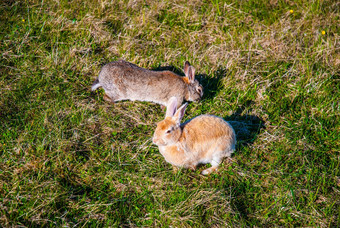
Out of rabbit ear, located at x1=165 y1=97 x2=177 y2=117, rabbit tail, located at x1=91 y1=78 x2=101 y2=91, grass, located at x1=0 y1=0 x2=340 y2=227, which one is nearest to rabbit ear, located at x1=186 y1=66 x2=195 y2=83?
grass, located at x1=0 y1=0 x2=340 y2=227

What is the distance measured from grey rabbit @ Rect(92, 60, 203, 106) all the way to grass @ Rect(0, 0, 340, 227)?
8.4 inches

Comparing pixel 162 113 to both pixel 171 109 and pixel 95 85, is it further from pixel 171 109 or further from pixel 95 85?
pixel 95 85

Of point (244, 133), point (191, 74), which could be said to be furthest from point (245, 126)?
point (191, 74)

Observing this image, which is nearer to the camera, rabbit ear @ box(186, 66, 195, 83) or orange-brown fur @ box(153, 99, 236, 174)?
orange-brown fur @ box(153, 99, 236, 174)

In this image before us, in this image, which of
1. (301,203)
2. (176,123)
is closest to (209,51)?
(176,123)

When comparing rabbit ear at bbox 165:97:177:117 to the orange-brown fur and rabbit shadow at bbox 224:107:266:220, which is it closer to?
the orange-brown fur

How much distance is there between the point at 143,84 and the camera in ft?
18.8

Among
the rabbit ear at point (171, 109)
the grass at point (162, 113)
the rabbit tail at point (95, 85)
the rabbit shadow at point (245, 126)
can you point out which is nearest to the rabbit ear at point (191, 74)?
the grass at point (162, 113)

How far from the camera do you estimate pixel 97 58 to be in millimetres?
6305

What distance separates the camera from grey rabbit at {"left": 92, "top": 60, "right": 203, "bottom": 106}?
569 cm

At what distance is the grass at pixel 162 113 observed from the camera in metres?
4.35

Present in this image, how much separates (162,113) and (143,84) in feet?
2.09

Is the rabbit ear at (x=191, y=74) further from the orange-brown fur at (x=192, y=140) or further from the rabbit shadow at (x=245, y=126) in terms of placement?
the orange-brown fur at (x=192, y=140)

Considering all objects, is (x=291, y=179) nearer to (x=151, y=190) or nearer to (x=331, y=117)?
(x=331, y=117)
